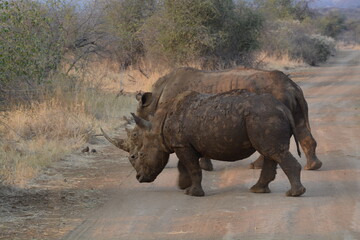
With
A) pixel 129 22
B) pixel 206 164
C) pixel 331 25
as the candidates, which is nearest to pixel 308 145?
pixel 206 164

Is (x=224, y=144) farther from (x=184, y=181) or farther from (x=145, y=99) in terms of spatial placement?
(x=145, y=99)

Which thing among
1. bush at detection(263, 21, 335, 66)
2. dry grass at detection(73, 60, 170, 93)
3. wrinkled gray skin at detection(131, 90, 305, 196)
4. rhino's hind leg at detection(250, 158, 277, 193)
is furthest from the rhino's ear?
bush at detection(263, 21, 335, 66)

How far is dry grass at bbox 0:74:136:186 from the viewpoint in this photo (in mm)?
10320

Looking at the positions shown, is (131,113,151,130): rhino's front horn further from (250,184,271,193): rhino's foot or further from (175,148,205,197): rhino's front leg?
(250,184,271,193): rhino's foot

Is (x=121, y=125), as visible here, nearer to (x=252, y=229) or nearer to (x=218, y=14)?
(x=252, y=229)

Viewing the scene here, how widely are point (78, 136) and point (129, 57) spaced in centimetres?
1462

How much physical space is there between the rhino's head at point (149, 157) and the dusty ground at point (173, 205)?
237mm

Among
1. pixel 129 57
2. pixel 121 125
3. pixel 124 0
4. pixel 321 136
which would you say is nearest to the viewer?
pixel 321 136

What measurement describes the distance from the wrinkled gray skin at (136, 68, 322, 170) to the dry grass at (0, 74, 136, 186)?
1846 millimetres

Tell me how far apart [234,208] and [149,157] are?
1602 millimetres

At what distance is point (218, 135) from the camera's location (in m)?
8.48

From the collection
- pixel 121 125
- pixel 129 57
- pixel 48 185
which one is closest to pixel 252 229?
pixel 48 185

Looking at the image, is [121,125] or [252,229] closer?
[252,229]

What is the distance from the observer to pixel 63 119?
1325cm
